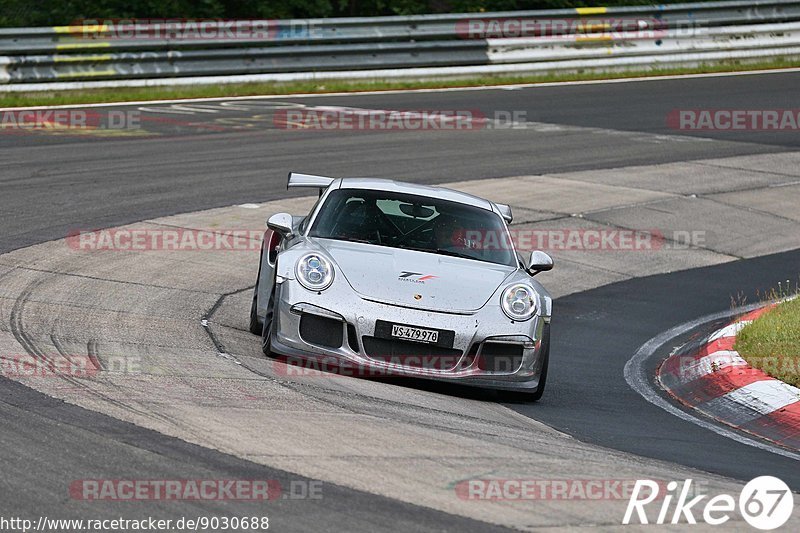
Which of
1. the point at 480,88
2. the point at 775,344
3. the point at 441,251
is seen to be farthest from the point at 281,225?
the point at 480,88

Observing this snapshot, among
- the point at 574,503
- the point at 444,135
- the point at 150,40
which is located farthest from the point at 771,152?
the point at 574,503

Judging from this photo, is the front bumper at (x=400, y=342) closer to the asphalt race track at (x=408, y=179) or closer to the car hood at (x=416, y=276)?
the car hood at (x=416, y=276)

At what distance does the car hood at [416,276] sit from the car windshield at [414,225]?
0.17 meters

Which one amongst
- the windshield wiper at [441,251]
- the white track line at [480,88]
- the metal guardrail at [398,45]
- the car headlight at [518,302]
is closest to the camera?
the car headlight at [518,302]

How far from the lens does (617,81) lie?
2520 cm

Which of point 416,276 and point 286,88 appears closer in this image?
point 416,276

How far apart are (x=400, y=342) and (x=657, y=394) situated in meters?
2.14

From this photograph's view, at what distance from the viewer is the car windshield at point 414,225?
909 cm

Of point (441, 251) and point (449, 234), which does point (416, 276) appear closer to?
point (441, 251)

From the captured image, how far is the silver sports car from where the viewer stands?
26.3ft

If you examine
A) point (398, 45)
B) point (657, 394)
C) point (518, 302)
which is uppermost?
point (398, 45)

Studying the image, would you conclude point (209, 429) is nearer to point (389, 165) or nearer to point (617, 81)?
point (389, 165)

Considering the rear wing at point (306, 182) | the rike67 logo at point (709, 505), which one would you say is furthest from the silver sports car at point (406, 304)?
the rike67 logo at point (709, 505)

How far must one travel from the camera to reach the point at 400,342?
7.98 m
